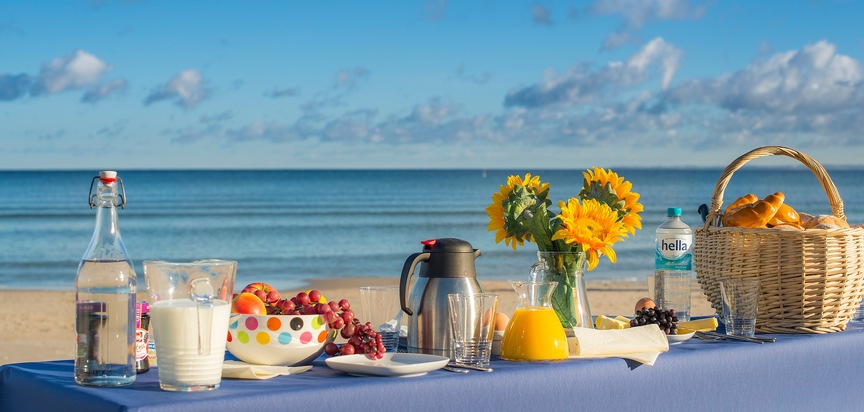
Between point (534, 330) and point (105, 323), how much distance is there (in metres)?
0.99

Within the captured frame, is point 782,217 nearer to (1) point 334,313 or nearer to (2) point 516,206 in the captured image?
(2) point 516,206

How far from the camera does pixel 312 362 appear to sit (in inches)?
88.5

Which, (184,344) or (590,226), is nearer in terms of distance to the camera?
(184,344)

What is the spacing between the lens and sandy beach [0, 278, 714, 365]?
28.6ft

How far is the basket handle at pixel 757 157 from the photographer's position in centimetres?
299

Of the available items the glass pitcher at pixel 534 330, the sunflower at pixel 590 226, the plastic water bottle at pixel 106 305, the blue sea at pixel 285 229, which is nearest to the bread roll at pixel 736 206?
the sunflower at pixel 590 226

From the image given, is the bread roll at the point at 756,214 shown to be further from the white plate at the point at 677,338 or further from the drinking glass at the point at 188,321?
the drinking glass at the point at 188,321

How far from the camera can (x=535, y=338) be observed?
2281 millimetres

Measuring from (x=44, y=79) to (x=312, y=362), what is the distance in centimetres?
6485

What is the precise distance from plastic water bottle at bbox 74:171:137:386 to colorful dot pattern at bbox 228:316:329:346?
25 cm

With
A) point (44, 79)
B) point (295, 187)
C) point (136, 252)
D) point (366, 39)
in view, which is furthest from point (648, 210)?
point (44, 79)

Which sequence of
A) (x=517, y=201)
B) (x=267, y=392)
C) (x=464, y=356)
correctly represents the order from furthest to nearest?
(x=517, y=201)
(x=464, y=356)
(x=267, y=392)

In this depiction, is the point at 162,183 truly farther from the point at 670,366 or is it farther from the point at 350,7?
the point at 670,366

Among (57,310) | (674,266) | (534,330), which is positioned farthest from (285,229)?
(534,330)
